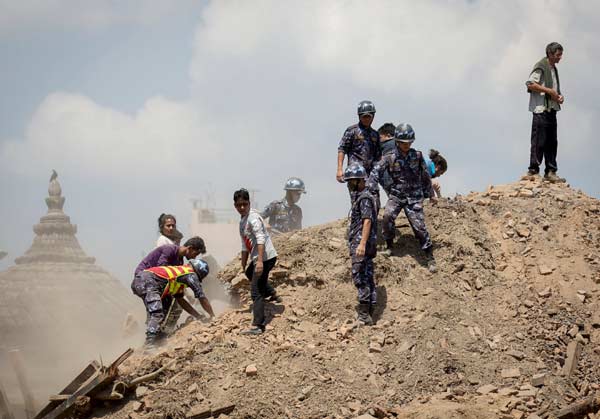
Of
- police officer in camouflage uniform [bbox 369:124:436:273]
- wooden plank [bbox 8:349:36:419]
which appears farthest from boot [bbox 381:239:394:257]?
wooden plank [bbox 8:349:36:419]

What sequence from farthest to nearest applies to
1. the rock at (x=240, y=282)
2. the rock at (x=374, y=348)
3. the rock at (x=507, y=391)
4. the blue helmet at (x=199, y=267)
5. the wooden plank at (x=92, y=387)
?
the rock at (x=240, y=282)
the blue helmet at (x=199, y=267)
the rock at (x=374, y=348)
the wooden plank at (x=92, y=387)
the rock at (x=507, y=391)

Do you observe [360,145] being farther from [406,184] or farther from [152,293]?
[152,293]

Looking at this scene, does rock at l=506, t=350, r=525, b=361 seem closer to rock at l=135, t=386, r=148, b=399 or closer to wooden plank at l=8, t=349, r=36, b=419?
rock at l=135, t=386, r=148, b=399

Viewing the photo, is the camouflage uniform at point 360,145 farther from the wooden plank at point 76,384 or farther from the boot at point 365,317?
the wooden plank at point 76,384

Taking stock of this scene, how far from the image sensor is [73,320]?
21.4 metres

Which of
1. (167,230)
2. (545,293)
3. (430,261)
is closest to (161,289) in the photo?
(167,230)

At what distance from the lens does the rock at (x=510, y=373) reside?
7.68 m

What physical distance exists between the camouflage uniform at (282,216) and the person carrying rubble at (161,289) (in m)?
3.44

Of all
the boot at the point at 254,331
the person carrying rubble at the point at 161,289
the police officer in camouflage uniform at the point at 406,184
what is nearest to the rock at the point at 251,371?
the boot at the point at 254,331

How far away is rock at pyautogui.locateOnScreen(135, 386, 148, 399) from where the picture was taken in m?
7.83

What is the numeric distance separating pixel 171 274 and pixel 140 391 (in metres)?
1.87

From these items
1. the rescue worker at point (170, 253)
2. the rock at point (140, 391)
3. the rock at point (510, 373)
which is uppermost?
the rescue worker at point (170, 253)

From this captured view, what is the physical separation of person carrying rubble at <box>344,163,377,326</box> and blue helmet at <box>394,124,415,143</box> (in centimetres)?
106

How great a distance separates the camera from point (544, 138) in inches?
420
